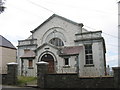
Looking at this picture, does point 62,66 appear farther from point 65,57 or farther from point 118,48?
point 118,48

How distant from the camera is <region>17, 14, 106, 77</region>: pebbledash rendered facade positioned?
2117 cm

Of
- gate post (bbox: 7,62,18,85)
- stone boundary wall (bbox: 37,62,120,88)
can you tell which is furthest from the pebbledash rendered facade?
stone boundary wall (bbox: 37,62,120,88)

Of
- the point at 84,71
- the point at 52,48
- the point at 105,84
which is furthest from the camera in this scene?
the point at 52,48

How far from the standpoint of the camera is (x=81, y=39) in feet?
72.3

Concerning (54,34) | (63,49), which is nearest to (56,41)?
(54,34)

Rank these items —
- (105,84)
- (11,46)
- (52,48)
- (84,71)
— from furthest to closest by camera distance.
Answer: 1. (11,46)
2. (52,48)
3. (84,71)
4. (105,84)

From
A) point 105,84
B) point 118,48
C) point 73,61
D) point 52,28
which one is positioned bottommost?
point 105,84

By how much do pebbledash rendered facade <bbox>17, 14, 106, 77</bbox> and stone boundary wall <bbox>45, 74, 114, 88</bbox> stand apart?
5911 mm

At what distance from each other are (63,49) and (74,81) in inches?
360

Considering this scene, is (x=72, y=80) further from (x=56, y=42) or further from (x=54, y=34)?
(x=54, y=34)

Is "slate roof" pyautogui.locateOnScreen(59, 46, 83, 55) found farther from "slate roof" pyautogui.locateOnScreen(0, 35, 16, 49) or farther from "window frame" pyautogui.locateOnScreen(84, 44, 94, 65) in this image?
"slate roof" pyautogui.locateOnScreen(0, 35, 16, 49)

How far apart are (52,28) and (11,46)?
40.5ft

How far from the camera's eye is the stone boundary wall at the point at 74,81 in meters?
13.5

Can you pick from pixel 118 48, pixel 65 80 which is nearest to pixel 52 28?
pixel 118 48
